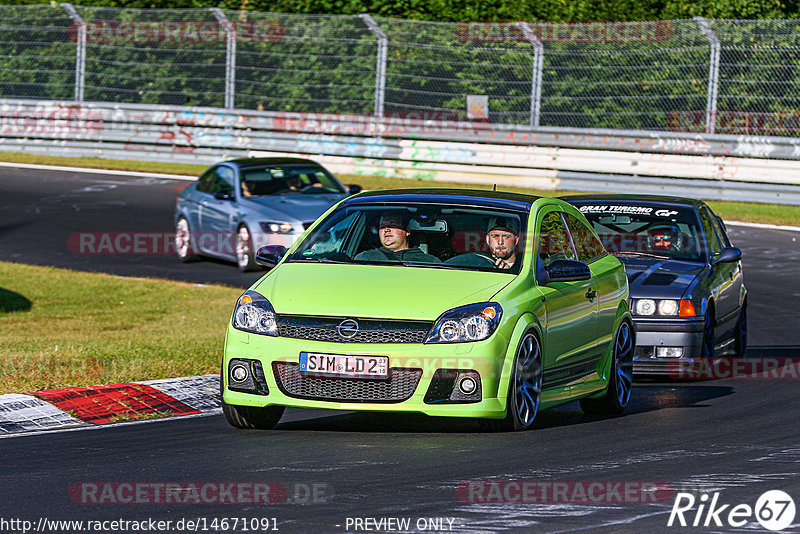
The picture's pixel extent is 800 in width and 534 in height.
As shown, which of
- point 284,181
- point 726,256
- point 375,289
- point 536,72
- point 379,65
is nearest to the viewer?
point 375,289

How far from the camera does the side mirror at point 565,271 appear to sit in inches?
372

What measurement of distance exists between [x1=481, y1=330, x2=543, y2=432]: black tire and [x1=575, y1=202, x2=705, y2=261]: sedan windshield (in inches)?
172

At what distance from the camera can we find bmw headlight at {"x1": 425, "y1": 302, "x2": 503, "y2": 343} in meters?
8.59

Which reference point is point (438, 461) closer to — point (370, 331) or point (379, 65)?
point (370, 331)

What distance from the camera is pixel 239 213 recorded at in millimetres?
19844

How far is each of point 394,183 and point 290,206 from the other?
918cm

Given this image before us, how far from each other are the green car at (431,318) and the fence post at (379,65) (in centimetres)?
1914

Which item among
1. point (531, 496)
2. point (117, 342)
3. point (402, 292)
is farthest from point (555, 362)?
point (117, 342)

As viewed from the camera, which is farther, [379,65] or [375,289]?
[379,65]

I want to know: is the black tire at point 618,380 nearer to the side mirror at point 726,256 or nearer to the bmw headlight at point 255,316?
the side mirror at point 726,256

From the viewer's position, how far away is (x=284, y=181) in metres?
20.6

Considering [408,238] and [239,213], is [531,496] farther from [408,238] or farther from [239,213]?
[239,213]

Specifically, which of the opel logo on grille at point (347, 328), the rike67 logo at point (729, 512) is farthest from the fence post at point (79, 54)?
the rike67 logo at point (729, 512)

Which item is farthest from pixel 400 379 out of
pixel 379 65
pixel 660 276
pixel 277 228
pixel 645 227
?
pixel 379 65
